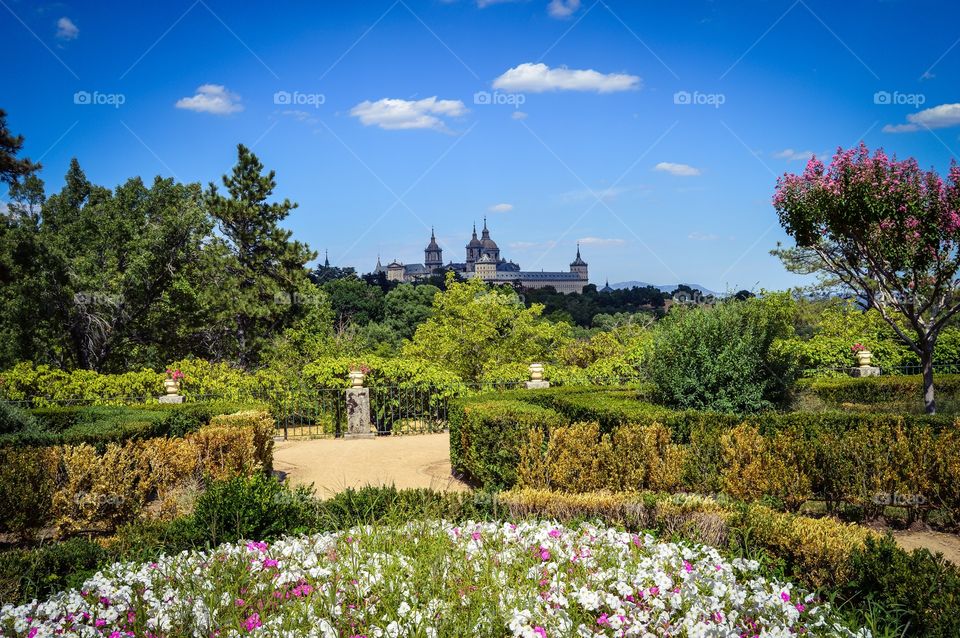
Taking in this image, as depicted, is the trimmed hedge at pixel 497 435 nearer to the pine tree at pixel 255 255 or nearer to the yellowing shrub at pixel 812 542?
the yellowing shrub at pixel 812 542

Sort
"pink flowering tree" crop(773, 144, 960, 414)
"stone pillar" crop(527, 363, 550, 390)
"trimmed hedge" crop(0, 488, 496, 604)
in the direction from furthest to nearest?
"stone pillar" crop(527, 363, 550, 390) → "pink flowering tree" crop(773, 144, 960, 414) → "trimmed hedge" crop(0, 488, 496, 604)

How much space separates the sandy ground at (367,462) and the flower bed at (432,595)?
12.4ft

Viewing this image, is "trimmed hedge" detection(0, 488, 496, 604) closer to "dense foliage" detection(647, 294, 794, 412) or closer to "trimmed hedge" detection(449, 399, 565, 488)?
"trimmed hedge" detection(449, 399, 565, 488)

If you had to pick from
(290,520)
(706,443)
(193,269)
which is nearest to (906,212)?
(706,443)

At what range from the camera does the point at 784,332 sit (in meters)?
9.42

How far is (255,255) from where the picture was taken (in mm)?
31438

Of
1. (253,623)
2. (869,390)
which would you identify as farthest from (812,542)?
(869,390)

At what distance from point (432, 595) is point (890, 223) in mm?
10390

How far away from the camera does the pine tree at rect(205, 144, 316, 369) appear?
Answer: 29812 mm

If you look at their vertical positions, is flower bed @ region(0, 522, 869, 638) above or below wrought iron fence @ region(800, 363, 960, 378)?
below

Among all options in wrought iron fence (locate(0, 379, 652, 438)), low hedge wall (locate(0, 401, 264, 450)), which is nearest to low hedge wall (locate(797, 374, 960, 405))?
wrought iron fence (locate(0, 379, 652, 438))

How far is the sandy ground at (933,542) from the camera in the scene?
5.60m

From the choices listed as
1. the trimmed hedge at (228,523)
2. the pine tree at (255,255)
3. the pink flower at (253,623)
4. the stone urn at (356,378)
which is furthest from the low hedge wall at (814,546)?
the pine tree at (255,255)

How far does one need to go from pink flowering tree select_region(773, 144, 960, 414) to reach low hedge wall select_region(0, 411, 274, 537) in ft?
33.7
